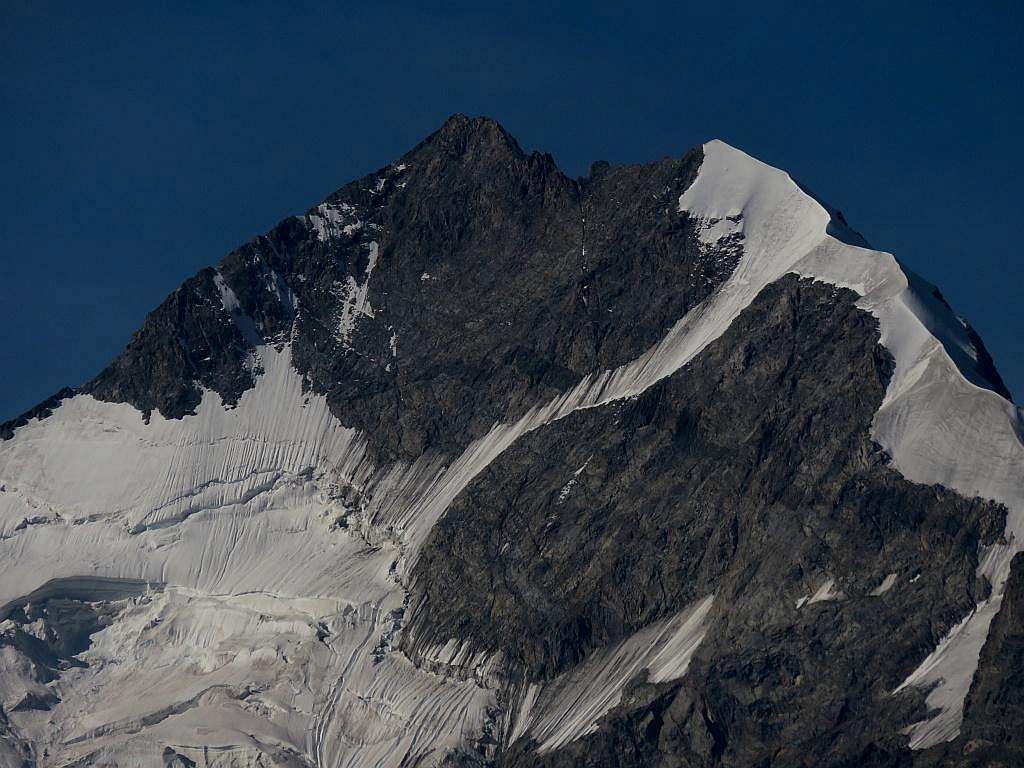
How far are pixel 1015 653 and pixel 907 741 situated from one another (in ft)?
33.9

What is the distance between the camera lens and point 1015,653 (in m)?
200

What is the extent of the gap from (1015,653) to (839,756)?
14.8 metres

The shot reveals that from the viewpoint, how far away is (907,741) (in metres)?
198

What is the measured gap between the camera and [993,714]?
196250 millimetres

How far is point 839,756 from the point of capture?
199500mm

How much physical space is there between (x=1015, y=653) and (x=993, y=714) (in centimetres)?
583

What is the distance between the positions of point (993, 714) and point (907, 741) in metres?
6.49
